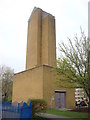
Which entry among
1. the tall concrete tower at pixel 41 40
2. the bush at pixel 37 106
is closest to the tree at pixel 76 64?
the bush at pixel 37 106

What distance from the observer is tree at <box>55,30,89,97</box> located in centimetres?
1333

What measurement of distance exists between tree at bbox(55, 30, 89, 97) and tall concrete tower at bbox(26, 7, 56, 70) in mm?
14464

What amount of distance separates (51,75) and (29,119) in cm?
1428

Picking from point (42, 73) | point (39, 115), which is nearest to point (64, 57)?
point (39, 115)

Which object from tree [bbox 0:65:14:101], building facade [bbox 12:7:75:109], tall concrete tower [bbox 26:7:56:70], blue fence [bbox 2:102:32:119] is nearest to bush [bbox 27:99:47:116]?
blue fence [bbox 2:102:32:119]

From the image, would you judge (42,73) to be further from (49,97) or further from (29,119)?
(29,119)

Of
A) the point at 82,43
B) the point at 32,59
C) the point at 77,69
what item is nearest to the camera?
the point at 77,69

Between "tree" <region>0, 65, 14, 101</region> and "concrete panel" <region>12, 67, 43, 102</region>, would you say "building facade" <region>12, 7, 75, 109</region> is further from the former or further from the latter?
"tree" <region>0, 65, 14, 101</region>

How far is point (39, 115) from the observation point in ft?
39.0

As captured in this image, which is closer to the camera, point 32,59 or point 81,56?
point 81,56

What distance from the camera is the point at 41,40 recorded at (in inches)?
1253

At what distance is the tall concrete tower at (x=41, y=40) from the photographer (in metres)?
30.2

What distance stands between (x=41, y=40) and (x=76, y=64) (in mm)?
18851

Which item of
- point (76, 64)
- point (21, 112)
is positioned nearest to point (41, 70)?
point (76, 64)
